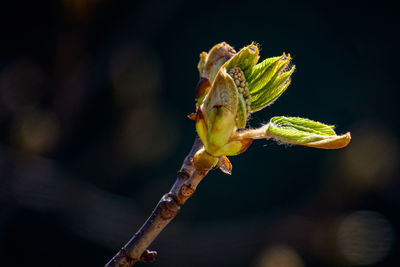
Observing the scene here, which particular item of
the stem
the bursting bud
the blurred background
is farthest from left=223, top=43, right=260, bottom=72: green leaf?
the blurred background

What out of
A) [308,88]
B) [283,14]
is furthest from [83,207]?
[283,14]

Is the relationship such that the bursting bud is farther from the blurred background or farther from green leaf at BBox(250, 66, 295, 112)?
the blurred background

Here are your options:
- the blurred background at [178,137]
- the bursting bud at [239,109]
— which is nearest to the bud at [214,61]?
the bursting bud at [239,109]

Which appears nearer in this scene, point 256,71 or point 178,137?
point 256,71

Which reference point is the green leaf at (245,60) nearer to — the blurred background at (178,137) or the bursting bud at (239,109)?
the bursting bud at (239,109)

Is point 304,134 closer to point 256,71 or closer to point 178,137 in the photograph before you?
point 256,71

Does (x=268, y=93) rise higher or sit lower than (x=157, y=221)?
higher

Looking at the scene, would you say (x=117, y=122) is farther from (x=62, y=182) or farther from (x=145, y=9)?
(x=145, y=9)

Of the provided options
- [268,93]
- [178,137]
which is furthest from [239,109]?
[178,137]
